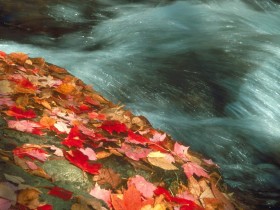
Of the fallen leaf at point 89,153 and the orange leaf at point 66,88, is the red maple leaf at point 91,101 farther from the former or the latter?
the fallen leaf at point 89,153

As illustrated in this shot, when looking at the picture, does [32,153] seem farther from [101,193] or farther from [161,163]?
[161,163]

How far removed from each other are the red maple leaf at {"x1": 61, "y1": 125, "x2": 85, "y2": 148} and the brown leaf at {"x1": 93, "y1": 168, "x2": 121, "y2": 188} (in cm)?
25

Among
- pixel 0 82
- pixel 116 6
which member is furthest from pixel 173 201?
pixel 116 6

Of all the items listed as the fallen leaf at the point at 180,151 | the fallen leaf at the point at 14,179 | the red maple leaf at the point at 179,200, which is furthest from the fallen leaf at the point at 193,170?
the fallen leaf at the point at 14,179

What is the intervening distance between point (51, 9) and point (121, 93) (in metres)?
2.94

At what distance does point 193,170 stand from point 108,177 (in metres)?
0.68

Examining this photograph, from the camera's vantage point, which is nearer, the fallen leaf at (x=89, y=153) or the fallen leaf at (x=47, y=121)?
the fallen leaf at (x=89, y=153)

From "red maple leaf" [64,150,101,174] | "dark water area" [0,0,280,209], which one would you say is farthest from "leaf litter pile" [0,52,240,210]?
"dark water area" [0,0,280,209]

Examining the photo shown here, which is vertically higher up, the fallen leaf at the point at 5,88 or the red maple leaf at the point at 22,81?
the fallen leaf at the point at 5,88

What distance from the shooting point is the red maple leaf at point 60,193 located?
6.22 ft

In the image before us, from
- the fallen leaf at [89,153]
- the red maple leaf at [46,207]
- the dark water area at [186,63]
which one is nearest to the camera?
the red maple leaf at [46,207]

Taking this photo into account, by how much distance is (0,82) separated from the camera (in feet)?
9.06

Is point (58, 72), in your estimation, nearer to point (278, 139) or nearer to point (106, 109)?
point (106, 109)

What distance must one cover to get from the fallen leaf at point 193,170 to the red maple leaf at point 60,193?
890mm
